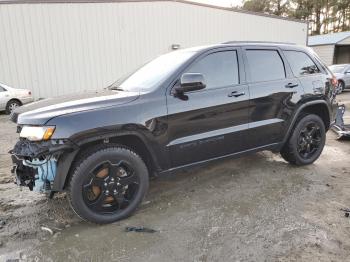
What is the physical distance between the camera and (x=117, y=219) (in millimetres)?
3246

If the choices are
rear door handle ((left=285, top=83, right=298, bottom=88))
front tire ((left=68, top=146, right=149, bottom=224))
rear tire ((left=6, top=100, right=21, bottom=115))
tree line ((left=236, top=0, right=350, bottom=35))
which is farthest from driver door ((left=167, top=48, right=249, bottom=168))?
tree line ((left=236, top=0, right=350, bottom=35))

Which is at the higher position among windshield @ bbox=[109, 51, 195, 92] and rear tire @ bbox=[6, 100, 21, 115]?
windshield @ bbox=[109, 51, 195, 92]

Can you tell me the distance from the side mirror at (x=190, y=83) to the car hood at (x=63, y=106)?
0.47 metres

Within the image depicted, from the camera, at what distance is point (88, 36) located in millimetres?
14281

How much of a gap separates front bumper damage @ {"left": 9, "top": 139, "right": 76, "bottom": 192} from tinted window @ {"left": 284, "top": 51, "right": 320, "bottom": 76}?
3178 millimetres

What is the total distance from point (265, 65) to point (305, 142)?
1.37 m

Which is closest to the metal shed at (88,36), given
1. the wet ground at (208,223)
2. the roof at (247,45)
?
the wet ground at (208,223)

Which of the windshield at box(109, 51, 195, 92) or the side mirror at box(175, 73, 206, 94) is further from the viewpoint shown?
the windshield at box(109, 51, 195, 92)

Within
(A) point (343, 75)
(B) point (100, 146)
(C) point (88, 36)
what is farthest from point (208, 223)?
(A) point (343, 75)

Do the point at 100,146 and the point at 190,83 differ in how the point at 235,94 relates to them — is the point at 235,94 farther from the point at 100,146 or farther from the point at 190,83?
the point at 100,146

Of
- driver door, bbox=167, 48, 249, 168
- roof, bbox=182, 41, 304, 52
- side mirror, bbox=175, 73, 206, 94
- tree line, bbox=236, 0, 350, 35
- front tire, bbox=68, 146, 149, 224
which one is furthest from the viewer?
tree line, bbox=236, 0, 350, 35

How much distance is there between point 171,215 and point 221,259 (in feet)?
2.90

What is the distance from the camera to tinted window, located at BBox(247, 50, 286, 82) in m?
4.02

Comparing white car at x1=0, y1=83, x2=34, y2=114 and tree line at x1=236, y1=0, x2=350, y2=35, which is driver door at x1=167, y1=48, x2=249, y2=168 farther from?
tree line at x1=236, y1=0, x2=350, y2=35
